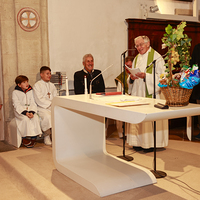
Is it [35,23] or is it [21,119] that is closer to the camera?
[21,119]

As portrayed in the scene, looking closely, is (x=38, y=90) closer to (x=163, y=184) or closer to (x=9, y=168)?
(x=9, y=168)

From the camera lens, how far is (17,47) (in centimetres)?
595

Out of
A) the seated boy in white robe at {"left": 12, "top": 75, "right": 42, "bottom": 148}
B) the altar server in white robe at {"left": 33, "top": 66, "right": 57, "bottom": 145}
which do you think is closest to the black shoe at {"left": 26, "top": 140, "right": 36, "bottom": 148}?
the seated boy in white robe at {"left": 12, "top": 75, "right": 42, "bottom": 148}

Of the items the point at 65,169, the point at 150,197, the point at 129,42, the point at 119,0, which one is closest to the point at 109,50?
the point at 129,42

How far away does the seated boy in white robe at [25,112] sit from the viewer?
5.53 m

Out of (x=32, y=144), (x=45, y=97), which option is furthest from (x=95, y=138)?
(x=45, y=97)

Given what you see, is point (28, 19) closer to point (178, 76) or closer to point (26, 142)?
point (26, 142)

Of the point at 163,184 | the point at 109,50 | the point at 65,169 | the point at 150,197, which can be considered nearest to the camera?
the point at 150,197

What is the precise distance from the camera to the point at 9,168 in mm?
4387

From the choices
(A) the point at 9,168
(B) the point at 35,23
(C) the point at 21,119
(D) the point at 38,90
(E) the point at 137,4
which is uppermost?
(E) the point at 137,4

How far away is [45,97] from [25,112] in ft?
1.87

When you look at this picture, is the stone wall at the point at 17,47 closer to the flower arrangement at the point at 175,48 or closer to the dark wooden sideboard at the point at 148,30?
the dark wooden sideboard at the point at 148,30

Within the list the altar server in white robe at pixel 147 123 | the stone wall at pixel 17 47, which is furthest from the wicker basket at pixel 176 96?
the stone wall at pixel 17 47

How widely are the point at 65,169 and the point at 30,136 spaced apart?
6.41 feet
